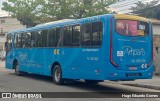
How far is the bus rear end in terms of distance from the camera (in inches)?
552

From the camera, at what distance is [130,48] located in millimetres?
14398

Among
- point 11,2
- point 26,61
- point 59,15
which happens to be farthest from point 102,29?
point 11,2

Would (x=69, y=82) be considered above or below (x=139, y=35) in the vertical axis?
below

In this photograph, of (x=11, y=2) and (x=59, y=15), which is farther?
(x=11, y=2)

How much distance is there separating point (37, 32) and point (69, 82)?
3509mm

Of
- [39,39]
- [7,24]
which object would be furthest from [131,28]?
[7,24]

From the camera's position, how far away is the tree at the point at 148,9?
4422 centimetres

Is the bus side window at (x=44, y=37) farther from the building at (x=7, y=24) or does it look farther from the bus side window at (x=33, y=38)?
the building at (x=7, y=24)

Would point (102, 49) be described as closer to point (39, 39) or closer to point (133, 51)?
point (133, 51)

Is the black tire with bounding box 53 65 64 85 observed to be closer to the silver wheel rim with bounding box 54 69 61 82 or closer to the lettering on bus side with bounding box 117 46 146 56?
the silver wheel rim with bounding box 54 69 61 82

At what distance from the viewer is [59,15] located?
1457 inches

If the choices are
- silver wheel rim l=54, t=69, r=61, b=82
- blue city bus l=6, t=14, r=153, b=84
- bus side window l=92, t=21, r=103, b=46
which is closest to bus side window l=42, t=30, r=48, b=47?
A: blue city bus l=6, t=14, r=153, b=84

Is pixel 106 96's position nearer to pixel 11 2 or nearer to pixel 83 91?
pixel 83 91

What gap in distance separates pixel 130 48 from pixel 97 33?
1422 mm
